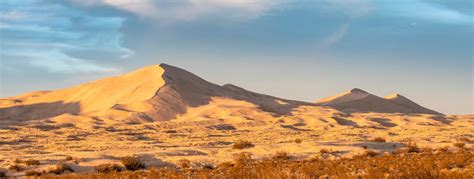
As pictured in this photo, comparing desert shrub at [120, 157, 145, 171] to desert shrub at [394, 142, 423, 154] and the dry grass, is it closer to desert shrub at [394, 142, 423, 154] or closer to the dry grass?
the dry grass

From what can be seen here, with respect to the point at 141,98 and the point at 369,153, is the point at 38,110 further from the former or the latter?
→ the point at 369,153

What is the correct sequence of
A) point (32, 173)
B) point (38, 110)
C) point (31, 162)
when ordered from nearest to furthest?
point (32, 173), point (31, 162), point (38, 110)

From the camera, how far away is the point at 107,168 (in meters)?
25.3

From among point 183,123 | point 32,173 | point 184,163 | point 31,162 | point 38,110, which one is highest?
point 38,110

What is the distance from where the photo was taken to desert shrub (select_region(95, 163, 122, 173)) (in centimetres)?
2507

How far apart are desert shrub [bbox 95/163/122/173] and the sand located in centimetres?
83

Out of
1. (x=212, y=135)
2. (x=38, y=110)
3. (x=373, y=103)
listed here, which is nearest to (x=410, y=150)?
(x=212, y=135)

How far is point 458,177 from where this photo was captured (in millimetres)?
14305

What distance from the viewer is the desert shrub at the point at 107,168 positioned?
2507 centimetres

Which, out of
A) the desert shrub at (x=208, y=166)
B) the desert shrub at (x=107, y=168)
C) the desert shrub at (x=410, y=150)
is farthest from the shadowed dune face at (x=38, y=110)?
the desert shrub at (x=107, y=168)

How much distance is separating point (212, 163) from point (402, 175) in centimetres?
1564

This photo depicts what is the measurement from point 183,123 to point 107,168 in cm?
4570

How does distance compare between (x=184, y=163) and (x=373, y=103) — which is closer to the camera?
(x=184, y=163)

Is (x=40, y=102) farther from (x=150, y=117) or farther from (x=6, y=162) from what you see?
(x=6, y=162)
